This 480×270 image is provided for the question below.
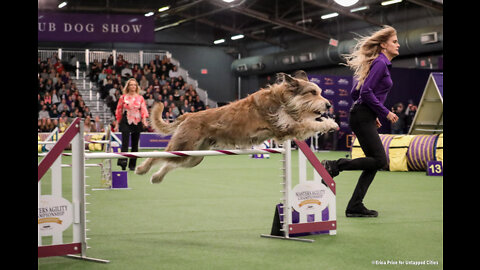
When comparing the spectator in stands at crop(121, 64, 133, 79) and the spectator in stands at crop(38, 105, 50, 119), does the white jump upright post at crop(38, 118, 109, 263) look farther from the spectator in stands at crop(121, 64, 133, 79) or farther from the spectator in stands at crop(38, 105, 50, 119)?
the spectator in stands at crop(121, 64, 133, 79)

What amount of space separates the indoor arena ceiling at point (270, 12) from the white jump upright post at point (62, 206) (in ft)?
61.2

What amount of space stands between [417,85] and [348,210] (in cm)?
1645

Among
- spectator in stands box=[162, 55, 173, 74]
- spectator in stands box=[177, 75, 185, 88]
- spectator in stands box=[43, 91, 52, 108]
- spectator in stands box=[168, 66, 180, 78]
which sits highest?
spectator in stands box=[162, 55, 173, 74]

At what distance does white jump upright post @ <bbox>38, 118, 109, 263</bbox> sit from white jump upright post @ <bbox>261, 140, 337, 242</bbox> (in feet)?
4.88

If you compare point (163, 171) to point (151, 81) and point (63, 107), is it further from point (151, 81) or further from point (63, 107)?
point (151, 81)

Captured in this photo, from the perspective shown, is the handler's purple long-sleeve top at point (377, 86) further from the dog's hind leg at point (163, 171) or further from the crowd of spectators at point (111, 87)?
the crowd of spectators at point (111, 87)

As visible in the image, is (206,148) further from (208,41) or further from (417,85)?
(208,41)

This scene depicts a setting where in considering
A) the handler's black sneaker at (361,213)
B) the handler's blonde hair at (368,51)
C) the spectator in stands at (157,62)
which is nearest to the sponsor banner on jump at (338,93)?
the spectator in stands at (157,62)

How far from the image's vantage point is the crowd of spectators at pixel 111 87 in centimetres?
2270

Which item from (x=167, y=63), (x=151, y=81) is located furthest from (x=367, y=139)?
(x=167, y=63)

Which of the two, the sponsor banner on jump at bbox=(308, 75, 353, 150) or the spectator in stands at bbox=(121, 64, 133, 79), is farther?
the spectator in stands at bbox=(121, 64, 133, 79)

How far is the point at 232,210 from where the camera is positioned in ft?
19.6

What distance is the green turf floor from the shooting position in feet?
12.0

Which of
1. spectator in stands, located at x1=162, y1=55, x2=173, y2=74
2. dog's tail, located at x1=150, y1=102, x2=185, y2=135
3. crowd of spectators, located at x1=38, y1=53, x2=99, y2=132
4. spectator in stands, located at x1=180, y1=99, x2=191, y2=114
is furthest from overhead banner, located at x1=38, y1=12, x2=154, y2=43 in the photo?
dog's tail, located at x1=150, y1=102, x2=185, y2=135
